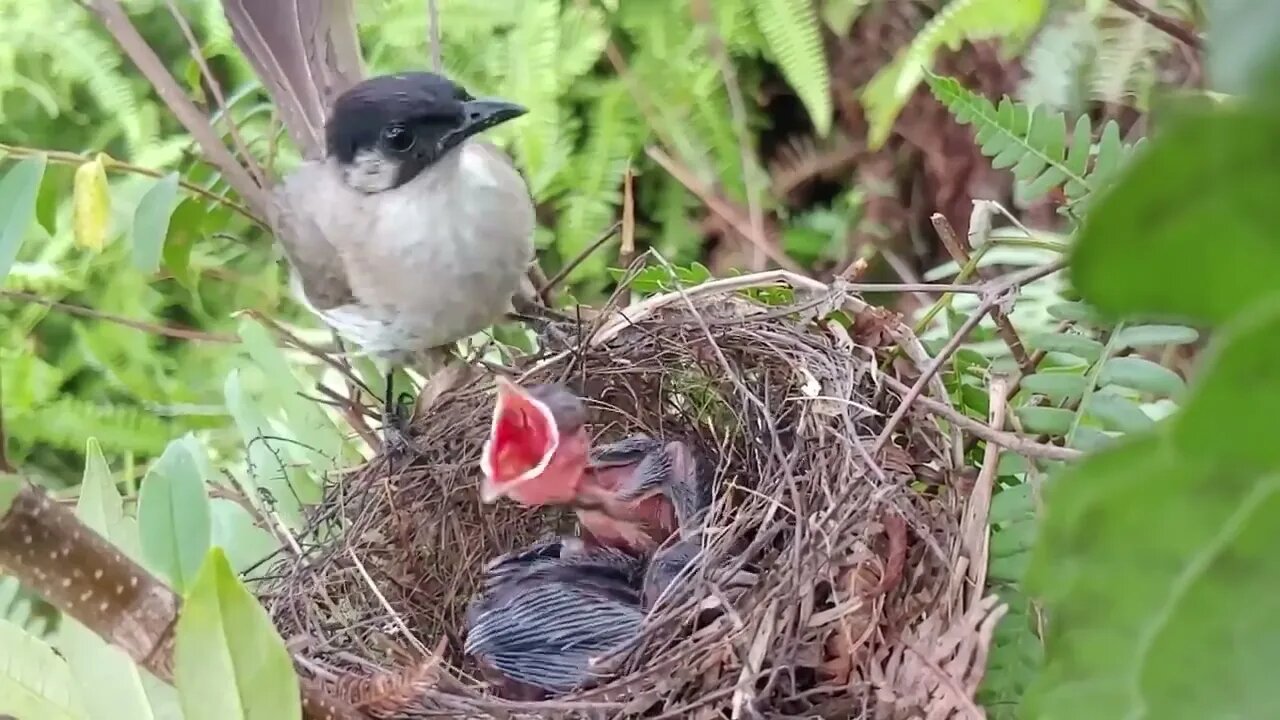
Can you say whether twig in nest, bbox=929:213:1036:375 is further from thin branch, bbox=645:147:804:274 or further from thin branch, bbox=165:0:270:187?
thin branch, bbox=645:147:804:274

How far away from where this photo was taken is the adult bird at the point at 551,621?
850 millimetres

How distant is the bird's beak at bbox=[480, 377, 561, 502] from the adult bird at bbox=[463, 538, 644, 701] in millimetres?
86

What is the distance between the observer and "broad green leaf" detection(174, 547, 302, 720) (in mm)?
425

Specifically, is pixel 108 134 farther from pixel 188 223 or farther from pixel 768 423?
pixel 768 423

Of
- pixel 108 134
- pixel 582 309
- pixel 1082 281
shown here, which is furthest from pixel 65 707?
pixel 108 134

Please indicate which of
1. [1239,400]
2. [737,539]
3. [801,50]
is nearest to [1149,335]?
[737,539]

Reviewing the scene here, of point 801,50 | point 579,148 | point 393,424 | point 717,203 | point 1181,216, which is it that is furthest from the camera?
point 579,148

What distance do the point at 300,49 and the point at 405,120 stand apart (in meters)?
0.21

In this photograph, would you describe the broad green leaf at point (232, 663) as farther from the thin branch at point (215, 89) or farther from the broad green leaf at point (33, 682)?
the thin branch at point (215, 89)

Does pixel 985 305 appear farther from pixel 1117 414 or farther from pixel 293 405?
pixel 293 405

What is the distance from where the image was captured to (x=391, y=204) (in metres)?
1.12

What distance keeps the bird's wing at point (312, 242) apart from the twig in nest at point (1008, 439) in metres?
0.68

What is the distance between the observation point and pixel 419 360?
1152 millimetres

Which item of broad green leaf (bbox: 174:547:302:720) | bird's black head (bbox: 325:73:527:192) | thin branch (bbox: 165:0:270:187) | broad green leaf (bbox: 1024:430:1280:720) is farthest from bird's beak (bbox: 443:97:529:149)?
broad green leaf (bbox: 1024:430:1280:720)
